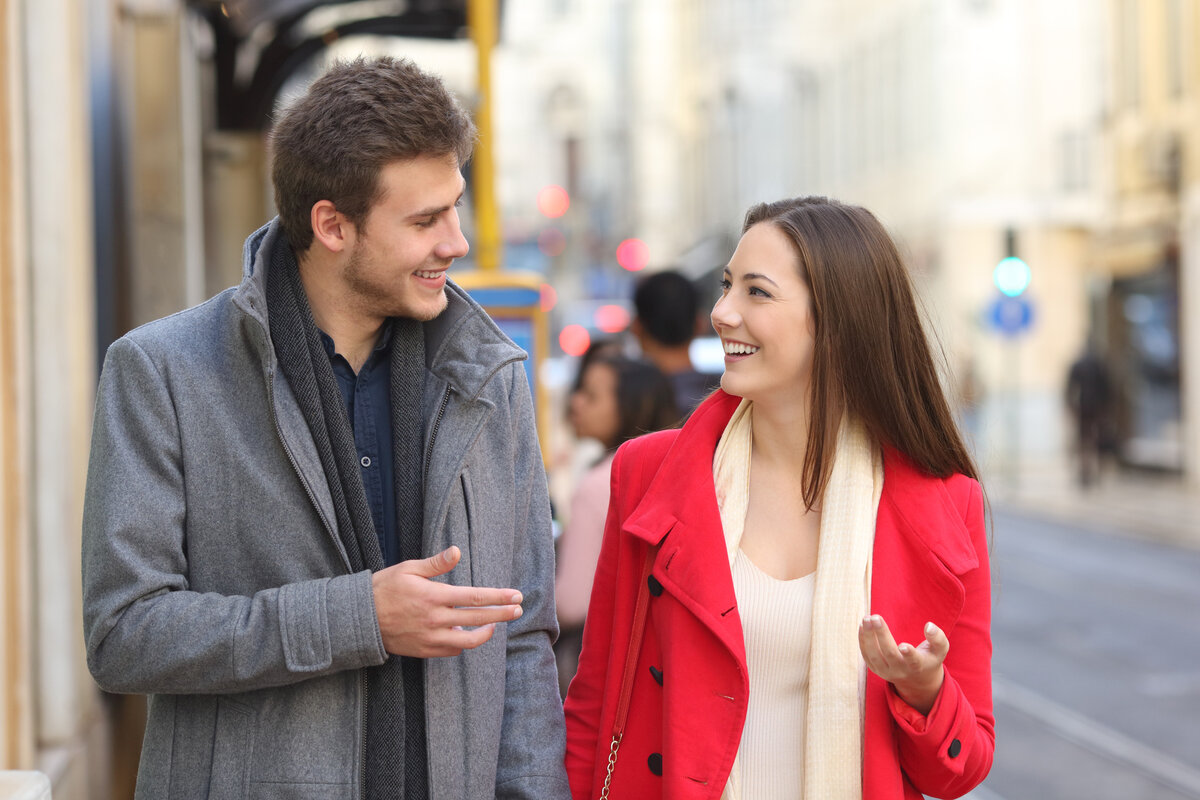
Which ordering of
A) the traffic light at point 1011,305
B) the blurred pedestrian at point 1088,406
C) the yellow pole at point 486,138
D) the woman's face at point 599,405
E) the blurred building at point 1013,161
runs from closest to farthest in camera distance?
the woman's face at point 599,405 → the yellow pole at point 486,138 → the traffic light at point 1011,305 → the blurred pedestrian at point 1088,406 → the blurred building at point 1013,161

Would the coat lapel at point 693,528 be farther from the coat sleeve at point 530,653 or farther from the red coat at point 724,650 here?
the coat sleeve at point 530,653

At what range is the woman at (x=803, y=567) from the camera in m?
2.57

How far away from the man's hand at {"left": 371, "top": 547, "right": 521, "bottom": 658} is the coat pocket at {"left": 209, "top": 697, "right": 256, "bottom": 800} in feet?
0.94

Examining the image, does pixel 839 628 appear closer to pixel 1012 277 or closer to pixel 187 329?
pixel 187 329

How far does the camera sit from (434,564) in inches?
89.1

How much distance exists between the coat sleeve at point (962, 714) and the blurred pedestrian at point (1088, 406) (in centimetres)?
1958

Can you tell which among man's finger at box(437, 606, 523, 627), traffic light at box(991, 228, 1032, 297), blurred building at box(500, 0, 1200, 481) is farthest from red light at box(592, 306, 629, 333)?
man's finger at box(437, 606, 523, 627)

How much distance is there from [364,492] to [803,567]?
2.72 ft

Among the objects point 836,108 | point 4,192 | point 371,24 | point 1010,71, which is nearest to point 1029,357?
point 1010,71

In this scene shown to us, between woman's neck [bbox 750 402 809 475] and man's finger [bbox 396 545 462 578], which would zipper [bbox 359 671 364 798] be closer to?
man's finger [bbox 396 545 462 578]

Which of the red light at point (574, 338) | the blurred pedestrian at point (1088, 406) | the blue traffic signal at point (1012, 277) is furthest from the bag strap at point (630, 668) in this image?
the red light at point (574, 338)

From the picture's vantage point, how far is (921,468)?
2.74 m

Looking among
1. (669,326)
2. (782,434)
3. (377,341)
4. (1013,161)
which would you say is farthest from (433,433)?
(1013,161)

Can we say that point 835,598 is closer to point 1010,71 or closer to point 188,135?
point 188,135
